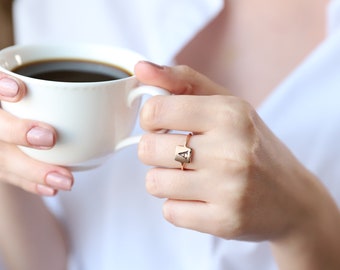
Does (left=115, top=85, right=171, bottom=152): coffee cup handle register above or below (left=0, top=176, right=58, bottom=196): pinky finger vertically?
above

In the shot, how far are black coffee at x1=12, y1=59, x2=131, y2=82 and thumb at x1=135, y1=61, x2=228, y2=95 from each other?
70mm

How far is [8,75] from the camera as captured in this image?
0.52 metres

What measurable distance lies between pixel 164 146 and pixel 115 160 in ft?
1.19

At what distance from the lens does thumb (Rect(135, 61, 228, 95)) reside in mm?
522

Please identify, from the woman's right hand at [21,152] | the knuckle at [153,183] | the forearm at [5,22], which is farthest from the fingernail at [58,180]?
the forearm at [5,22]

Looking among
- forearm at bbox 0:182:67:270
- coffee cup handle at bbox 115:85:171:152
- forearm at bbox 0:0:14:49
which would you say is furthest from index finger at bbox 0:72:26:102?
forearm at bbox 0:0:14:49

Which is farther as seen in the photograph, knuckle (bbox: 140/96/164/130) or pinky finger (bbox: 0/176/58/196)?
pinky finger (bbox: 0/176/58/196)

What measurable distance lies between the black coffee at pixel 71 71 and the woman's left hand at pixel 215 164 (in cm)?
9

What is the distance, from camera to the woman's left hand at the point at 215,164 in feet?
1.68

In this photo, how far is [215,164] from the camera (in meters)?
0.51

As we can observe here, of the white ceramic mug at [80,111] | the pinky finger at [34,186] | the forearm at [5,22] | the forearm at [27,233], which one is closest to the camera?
the white ceramic mug at [80,111]

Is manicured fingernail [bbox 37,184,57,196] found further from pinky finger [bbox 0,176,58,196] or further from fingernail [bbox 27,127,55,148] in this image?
fingernail [bbox 27,127,55,148]

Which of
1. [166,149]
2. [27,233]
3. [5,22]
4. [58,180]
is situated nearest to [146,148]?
[166,149]

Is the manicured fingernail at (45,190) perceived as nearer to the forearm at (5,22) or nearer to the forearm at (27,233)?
the forearm at (27,233)
